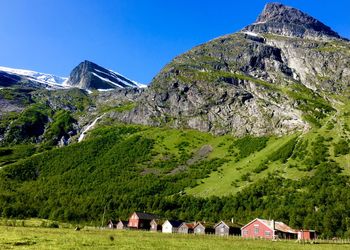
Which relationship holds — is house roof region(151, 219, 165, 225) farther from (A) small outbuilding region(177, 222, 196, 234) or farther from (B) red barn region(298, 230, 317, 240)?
(B) red barn region(298, 230, 317, 240)

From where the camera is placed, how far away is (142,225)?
523 ft

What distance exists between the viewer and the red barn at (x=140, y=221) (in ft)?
515

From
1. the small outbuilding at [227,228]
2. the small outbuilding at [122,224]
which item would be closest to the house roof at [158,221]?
the small outbuilding at [122,224]

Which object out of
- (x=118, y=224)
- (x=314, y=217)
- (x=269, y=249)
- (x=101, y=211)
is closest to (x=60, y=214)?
(x=101, y=211)

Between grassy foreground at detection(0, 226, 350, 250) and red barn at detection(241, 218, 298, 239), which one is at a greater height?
red barn at detection(241, 218, 298, 239)

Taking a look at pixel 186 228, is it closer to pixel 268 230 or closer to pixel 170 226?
pixel 170 226

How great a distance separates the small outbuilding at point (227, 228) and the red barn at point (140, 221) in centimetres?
3181

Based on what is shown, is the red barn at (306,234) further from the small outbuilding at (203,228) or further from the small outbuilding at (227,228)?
the small outbuilding at (203,228)

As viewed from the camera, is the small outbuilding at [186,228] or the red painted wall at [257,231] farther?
the small outbuilding at [186,228]

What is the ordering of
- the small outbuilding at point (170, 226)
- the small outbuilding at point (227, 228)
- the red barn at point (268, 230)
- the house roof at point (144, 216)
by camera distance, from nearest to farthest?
the red barn at point (268, 230), the small outbuilding at point (227, 228), the small outbuilding at point (170, 226), the house roof at point (144, 216)

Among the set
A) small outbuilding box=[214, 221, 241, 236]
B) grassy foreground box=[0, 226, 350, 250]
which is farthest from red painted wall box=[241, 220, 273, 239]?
grassy foreground box=[0, 226, 350, 250]

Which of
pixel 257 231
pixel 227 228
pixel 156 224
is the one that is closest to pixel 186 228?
pixel 156 224

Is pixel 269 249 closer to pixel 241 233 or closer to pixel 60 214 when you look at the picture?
pixel 241 233

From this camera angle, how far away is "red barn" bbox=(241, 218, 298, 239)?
12394cm
